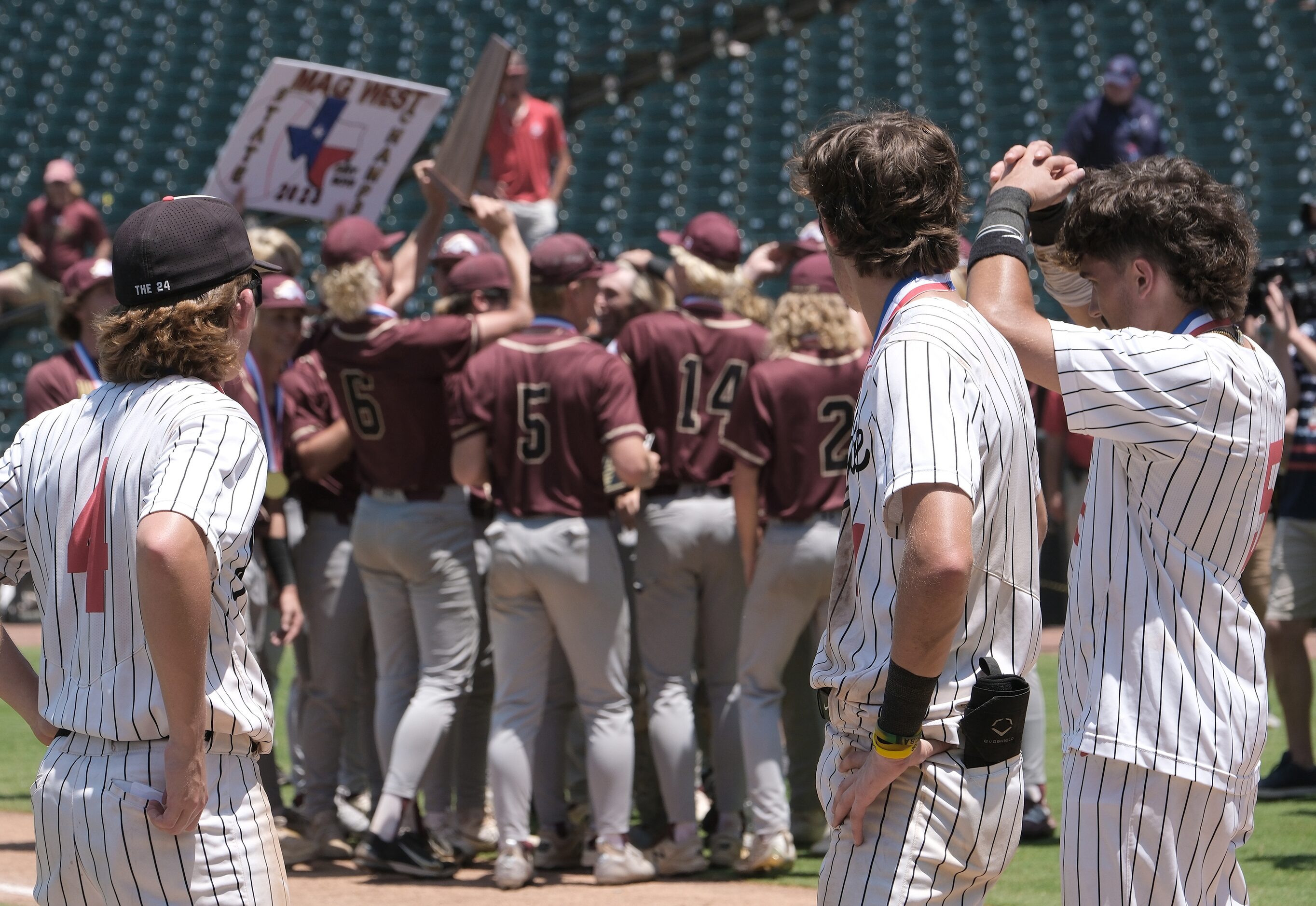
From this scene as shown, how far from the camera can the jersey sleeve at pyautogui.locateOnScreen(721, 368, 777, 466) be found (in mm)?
4867

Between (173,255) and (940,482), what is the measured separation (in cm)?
126

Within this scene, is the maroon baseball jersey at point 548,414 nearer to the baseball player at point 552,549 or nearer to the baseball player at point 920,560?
the baseball player at point 552,549

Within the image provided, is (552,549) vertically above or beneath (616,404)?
beneath

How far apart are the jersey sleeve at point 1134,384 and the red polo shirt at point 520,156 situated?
8914 millimetres

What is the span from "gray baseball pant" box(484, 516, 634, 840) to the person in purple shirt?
5900mm

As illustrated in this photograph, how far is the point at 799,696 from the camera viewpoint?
5348mm

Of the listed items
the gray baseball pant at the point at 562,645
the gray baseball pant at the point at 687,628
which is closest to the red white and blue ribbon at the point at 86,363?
the gray baseball pant at the point at 562,645

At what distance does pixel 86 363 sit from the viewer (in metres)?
4.99

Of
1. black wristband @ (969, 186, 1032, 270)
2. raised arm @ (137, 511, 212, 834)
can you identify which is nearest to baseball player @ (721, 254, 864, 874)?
black wristband @ (969, 186, 1032, 270)

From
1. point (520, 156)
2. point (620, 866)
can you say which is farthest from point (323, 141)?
point (520, 156)

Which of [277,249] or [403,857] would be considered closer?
[403,857]

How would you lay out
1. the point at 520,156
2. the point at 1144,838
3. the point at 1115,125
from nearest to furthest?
the point at 1144,838
the point at 1115,125
the point at 520,156

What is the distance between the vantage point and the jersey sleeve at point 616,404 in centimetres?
478

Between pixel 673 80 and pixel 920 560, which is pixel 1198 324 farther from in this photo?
pixel 673 80
